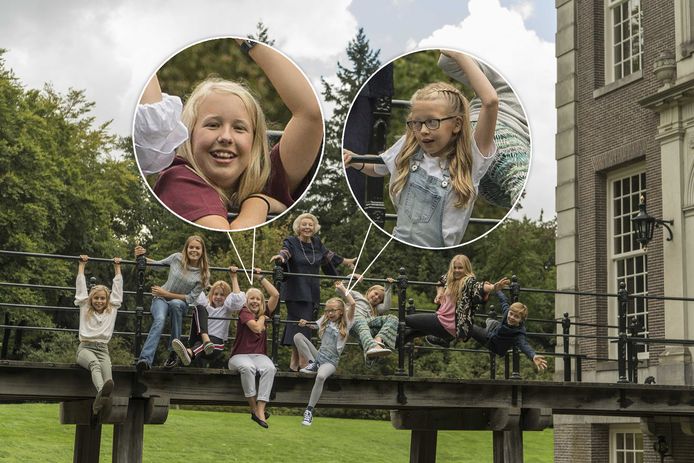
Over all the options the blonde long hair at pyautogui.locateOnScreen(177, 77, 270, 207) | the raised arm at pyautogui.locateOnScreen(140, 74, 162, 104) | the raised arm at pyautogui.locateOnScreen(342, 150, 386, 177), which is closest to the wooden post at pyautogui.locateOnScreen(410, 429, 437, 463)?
the raised arm at pyautogui.locateOnScreen(342, 150, 386, 177)

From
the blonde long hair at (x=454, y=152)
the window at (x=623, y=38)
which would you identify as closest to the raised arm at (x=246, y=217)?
the blonde long hair at (x=454, y=152)

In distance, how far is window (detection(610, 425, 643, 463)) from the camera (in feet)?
68.8

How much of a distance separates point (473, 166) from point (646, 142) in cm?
1042

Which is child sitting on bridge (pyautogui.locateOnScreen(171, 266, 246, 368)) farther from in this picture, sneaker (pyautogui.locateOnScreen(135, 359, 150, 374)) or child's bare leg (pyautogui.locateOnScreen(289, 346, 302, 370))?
child's bare leg (pyautogui.locateOnScreen(289, 346, 302, 370))

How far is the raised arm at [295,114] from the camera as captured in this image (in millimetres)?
10180

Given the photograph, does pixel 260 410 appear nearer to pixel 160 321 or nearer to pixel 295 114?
pixel 160 321

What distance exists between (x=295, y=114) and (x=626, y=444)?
13054 millimetres

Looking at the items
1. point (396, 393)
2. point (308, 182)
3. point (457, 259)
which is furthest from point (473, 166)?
point (396, 393)

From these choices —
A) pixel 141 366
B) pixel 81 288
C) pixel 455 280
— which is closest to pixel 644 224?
pixel 455 280

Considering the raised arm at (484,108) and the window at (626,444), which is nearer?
the raised arm at (484,108)

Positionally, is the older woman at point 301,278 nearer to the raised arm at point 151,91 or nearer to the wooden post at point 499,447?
the wooden post at point 499,447

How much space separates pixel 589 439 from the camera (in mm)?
21625

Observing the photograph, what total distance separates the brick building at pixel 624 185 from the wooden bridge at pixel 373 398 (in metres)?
3.08

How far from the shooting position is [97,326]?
12734 mm
